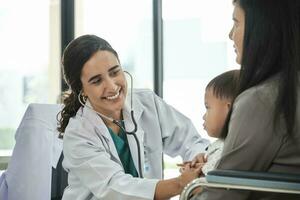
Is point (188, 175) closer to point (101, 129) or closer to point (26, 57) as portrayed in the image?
point (101, 129)

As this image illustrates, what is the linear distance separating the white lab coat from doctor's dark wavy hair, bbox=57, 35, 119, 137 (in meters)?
0.06

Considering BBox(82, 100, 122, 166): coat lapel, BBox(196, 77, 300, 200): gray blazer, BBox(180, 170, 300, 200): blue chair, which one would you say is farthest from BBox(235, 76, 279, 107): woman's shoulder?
BBox(82, 100, 122, 166): coat lapel

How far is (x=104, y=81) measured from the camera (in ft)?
5.70

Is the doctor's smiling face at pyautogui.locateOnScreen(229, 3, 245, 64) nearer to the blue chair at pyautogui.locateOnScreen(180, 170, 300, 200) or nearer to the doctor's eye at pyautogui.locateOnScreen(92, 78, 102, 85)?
the blue chair at pyautogui.locateOnScreen(180, 170, 300, 200)

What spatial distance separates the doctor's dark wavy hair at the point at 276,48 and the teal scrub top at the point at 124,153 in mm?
819

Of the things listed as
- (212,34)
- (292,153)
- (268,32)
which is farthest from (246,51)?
(212,34)

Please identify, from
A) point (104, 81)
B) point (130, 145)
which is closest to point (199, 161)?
point (130, 145)

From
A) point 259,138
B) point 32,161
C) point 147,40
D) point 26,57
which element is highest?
point 147,40

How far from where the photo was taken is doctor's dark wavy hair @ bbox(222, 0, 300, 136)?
1.00 m

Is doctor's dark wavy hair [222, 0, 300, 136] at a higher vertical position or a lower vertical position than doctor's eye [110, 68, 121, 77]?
higher

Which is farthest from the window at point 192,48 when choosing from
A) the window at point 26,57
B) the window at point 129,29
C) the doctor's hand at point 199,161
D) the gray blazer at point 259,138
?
the gray blazer at point 259,138

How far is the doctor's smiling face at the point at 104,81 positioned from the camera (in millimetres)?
1734

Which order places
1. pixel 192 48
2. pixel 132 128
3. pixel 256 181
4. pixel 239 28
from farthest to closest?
pixel 192 48, pixel 132 128, pixel 239 28, pixel 256 181

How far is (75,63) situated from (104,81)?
0.42 ft
